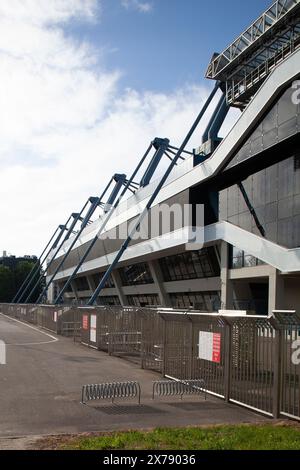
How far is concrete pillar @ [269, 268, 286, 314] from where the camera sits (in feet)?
97.9

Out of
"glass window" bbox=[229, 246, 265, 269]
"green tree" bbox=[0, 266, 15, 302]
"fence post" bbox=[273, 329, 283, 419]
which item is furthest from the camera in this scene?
"green tree" bbox=[0, 266, 15, 302]

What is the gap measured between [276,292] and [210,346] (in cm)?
1703

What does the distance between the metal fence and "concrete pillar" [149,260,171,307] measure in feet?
95.3

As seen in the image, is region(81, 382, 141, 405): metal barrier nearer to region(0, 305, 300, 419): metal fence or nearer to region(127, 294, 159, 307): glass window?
region(0, 305, 300, 419): metal fence

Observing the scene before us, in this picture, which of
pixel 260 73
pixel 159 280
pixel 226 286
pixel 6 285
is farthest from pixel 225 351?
pixel 6 285

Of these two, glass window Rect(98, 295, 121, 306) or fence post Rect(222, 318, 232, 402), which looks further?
glass window Rect(98, 295, 121, 306)

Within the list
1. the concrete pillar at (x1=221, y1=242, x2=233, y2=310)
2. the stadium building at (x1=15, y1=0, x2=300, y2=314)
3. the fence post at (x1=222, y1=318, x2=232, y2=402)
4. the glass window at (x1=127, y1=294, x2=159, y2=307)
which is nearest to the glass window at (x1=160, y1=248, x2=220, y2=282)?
the stadium building at (x1=15, y1=0, x2=300, y2=314)

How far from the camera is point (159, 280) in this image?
170ft

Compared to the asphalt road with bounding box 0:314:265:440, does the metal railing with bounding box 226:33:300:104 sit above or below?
above

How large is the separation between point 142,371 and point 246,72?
2984 centimetres

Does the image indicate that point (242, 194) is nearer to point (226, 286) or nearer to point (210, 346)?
point (226, 286)

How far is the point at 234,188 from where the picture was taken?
36.2m

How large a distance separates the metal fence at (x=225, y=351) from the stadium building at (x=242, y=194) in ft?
39.7

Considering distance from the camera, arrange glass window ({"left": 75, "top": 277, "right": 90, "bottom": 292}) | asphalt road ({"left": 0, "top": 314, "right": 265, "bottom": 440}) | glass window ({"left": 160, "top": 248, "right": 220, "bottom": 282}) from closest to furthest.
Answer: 1. asphalt road ({"left": 0, "top": 314, "right": 265, "bottom": 440})
2. glass window ({"left": 160, "top": 248, "right": 220, "bottom": 282})
3. glass window ({"left": 75, "top": 277, "right": 90, "bottom": 292})
